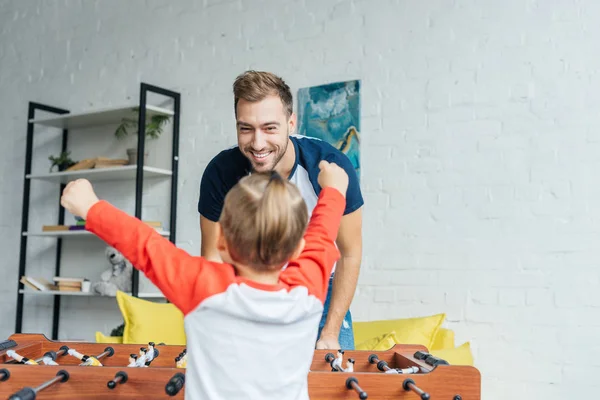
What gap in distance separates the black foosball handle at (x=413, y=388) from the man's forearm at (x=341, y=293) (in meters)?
0.56

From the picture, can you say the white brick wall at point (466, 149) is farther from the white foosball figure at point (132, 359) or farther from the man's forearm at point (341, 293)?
the white foosball figure at point (132, 359)

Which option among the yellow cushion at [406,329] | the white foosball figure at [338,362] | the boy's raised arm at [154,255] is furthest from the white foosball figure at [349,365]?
the yellow cushion at [406,329]

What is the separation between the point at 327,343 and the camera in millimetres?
2002

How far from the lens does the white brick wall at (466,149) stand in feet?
Answer: 9.73

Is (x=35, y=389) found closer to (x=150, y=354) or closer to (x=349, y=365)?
(x=150, y=354)

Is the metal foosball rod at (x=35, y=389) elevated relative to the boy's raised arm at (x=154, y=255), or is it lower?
lower

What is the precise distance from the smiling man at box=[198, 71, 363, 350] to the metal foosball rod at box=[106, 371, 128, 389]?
2.08 feet

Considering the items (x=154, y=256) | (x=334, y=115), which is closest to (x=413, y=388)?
(x=154, y=256)

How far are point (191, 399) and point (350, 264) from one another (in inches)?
39.3

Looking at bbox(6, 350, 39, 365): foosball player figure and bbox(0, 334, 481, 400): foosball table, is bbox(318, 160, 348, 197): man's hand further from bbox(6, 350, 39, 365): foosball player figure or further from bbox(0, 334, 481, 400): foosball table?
bbox(6, 350, 39, 365): foosball player figure

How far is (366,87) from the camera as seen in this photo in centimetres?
354

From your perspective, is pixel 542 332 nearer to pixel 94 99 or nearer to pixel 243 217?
pixel 243 217

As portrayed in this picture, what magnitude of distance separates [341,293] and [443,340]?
1139 millimetres

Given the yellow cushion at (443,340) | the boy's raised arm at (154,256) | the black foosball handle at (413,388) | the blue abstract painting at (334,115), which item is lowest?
the yellow cushion at (443,340)
